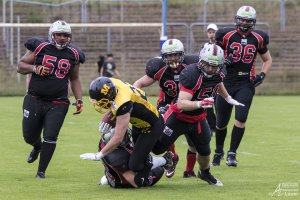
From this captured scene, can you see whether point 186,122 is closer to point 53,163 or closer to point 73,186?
point 73,186

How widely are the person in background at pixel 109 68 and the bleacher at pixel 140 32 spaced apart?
0.37 metres

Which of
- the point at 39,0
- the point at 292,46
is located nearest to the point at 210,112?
the point at 292,46

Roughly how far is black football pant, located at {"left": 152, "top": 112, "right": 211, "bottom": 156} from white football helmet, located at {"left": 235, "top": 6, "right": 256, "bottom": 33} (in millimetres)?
2254

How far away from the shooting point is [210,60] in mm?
7746

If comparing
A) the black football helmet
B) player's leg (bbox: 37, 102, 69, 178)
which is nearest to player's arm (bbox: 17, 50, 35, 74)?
player's leg (bbox: 37, 102, 69, 178)

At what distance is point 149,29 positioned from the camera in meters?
25.4

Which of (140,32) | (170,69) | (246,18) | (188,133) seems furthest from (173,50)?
(140,32)

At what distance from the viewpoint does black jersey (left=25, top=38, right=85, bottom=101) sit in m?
8.80

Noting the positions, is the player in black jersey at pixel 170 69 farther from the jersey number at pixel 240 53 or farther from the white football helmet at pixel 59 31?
the jersey number at pixel 240 53

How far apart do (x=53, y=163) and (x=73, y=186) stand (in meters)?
1.93

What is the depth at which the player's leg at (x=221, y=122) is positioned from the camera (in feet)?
32.4

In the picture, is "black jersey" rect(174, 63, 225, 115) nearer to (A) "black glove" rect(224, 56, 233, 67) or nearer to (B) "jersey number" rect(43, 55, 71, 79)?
(B) "jersey number" rect(43, 55, 71, 79)

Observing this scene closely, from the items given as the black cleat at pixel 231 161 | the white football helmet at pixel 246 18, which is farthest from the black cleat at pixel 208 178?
the white football helmet at pixel 246 18

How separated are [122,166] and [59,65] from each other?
1.64 meters
